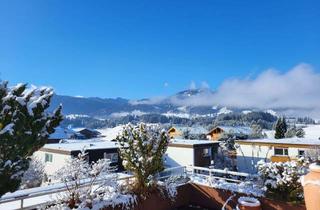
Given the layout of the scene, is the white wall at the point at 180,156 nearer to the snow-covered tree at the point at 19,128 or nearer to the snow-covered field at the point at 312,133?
the snow-covered tree at the point at 19,128

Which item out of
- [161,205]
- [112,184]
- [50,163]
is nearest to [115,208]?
[112,184]

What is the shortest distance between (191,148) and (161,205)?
60.6 feet

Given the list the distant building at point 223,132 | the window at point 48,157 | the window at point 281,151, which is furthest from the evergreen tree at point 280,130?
the window at point 48,157

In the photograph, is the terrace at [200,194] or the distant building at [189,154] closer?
the terrace at [200,194]

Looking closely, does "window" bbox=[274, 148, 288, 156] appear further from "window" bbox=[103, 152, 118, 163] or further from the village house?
"window" bbox=[103, 152, 118, 163]

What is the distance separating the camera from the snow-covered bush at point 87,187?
353 inches

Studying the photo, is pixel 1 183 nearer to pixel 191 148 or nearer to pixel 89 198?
pixel 89 198

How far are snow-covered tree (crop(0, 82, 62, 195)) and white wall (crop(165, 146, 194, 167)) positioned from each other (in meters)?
23.9

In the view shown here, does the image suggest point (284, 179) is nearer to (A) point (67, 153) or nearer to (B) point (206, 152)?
(A) point (67, 153)

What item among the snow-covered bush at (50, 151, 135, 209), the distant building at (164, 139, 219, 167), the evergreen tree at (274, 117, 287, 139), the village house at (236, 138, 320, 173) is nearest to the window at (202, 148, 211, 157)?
the distant building at (164, 139, 219, 167)

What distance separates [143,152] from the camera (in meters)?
11.3

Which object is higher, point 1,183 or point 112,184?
point 1,183

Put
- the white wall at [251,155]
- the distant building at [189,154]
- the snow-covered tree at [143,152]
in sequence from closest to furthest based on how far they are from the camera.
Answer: the snow-covered tree at [143,152] → the distant building at [189,154] → the white wall at [251,155]

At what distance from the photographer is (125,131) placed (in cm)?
1160
